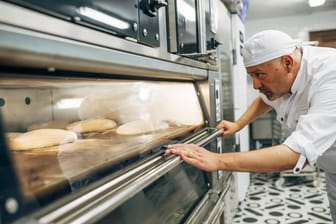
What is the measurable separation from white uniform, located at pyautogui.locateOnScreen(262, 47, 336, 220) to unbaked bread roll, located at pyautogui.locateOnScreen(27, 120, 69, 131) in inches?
31.5

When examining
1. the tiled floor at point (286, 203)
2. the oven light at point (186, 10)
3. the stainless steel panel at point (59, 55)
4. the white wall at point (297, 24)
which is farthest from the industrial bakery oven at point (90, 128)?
the white wall at point (297, 24)

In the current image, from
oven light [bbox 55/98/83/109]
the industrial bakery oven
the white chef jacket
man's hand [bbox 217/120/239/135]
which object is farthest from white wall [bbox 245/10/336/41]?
oven light [bbox 55/98/83/109]

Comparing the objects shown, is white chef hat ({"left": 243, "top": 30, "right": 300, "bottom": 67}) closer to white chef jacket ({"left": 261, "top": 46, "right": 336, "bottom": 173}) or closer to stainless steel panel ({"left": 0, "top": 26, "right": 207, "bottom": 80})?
white chef jacket ({"left": 261, "top": 46, "right": 336, "bottom": 173})

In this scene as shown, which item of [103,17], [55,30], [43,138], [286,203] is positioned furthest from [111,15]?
[286,203]

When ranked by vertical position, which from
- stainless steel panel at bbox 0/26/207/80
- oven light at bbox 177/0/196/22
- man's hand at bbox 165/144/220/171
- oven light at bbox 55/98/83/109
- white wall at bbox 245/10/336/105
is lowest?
man's hand at bbox 165/144/220/171

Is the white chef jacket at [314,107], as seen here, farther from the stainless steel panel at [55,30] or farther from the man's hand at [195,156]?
the stainless steel panel at [55,30]

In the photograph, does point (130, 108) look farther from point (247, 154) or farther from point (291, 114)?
point (291, 114)

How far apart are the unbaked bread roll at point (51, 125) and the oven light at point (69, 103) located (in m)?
0.04

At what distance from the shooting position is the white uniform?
1174 mm

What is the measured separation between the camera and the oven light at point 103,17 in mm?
603

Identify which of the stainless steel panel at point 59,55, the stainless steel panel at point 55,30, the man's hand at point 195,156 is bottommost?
the man's hand at point 195,156

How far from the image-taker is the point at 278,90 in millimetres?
1564

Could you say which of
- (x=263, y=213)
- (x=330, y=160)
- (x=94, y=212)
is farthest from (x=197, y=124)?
(x=263, y=213)

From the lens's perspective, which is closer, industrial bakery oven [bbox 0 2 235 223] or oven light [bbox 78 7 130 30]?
industrial bakery oven [bbox 0 2 235 223]
